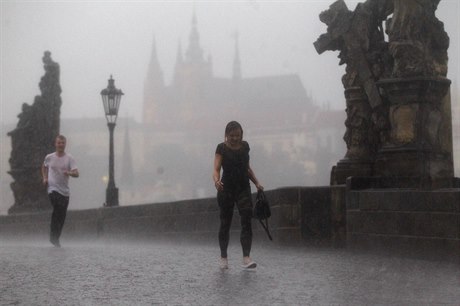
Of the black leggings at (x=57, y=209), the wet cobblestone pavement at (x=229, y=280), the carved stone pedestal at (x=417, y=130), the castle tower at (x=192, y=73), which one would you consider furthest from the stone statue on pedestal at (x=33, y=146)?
the castle tower at (x=192, y=73)

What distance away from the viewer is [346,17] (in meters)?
10.9

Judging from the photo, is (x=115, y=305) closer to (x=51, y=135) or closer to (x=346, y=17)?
(x=346, y=17)

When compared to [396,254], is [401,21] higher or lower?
higher

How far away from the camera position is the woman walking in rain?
7.87 m

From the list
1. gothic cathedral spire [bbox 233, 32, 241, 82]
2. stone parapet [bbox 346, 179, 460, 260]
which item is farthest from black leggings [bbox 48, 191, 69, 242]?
gothic cathedral spire [bbox 233, 32, 241, 82]

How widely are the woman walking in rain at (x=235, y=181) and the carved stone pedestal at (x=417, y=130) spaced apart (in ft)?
6.97

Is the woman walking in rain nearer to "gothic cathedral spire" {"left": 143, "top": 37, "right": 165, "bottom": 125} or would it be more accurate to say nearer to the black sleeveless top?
the black sleeveless top

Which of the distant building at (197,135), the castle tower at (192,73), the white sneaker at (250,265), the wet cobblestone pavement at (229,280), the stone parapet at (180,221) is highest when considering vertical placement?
the castle tower at (192,73)

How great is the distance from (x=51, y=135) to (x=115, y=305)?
59.8ft

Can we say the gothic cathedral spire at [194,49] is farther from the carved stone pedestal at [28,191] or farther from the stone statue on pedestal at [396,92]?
the stone statue on pedestal at [396,92]

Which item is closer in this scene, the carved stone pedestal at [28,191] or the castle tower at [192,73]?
the carved stone pedestal at [28,191]

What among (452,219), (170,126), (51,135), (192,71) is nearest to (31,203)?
(51,135)

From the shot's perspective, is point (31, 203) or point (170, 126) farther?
point (170, 126)

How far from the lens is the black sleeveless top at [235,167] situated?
791 cm
